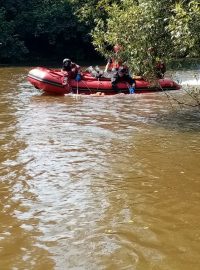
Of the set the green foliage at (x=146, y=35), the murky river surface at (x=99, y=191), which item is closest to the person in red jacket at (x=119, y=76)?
the murky river surface at (x=99, y=191)

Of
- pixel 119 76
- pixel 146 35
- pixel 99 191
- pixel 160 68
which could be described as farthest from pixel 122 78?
pixel 99 191

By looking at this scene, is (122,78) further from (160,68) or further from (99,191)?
(99,191)

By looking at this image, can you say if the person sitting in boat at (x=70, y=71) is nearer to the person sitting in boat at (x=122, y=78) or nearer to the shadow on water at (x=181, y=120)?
the person sitting in boat at (x=122, y=78)

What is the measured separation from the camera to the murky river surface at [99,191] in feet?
15.3

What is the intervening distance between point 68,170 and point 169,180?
4.89 feet

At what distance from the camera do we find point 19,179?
267 inches

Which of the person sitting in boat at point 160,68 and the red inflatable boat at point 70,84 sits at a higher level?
the person sitting in boat at point 160,68

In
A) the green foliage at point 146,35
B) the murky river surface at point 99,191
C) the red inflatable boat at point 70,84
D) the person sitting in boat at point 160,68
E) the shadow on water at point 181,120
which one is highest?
the green foliage at point 146,35

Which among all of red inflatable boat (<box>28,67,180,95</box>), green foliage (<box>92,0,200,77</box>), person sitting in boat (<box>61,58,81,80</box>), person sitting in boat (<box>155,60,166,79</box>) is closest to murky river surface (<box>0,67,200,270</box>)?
person sitting in boat (<box>155,60,166,79</box>)

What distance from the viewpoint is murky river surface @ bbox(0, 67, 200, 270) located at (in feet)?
15.3

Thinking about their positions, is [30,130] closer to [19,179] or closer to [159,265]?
[19,179]

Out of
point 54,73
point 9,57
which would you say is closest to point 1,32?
point 9,57

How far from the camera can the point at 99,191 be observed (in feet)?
20.7

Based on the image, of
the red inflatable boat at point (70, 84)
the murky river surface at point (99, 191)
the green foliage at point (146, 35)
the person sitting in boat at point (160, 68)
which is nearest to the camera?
the murky river surface at point (99, 191)
